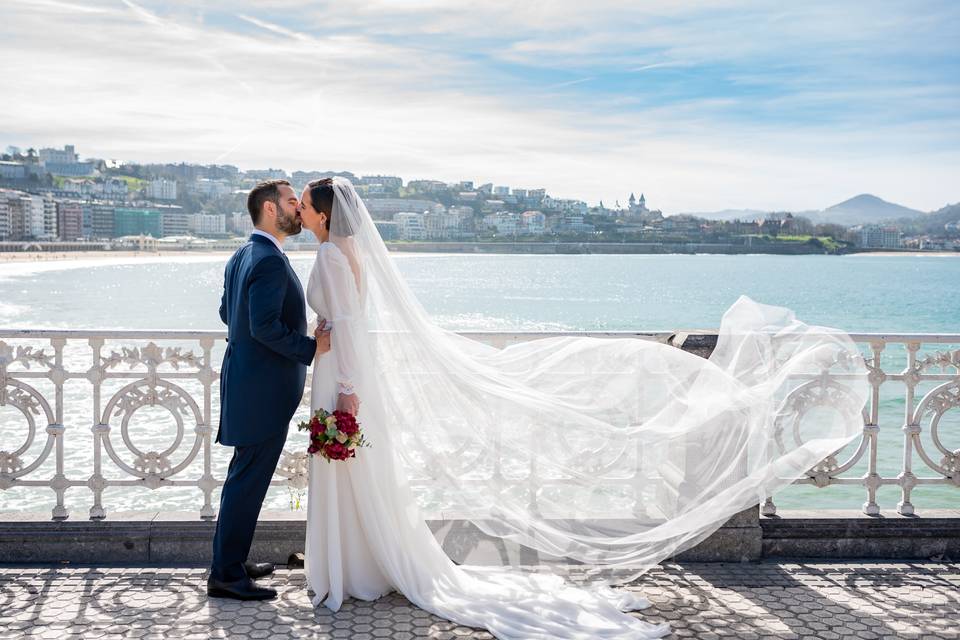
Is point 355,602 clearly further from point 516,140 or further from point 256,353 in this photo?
point 516,140

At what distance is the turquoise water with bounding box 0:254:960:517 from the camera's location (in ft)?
49.7

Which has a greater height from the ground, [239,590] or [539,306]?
[239,590]

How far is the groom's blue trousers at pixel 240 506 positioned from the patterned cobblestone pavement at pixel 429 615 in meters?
0.19

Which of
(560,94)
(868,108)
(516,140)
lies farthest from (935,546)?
(516,140)

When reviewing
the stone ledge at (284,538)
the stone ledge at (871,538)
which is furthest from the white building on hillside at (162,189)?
the stone ledge at (871,538)

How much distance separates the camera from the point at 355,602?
14.9 ft

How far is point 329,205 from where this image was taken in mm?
4523

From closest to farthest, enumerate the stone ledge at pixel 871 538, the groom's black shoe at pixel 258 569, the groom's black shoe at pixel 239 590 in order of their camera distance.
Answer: the groom's black shoe at pixel 239 590 < the groom's black shoe at pixel 258 569 < the stone ledge at pixel 871 538

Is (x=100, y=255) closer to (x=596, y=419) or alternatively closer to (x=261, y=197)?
(x=261, y=197)

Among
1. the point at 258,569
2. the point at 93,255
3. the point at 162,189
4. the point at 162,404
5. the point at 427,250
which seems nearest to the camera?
the point at 258,569

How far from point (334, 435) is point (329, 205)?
3.62 feet

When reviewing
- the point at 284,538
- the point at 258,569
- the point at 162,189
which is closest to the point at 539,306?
the point at 284,538

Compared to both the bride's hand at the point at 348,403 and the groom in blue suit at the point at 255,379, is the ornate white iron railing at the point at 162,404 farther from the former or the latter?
the bride's hand at the point at 348,403

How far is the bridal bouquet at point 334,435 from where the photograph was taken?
14.4 feet
